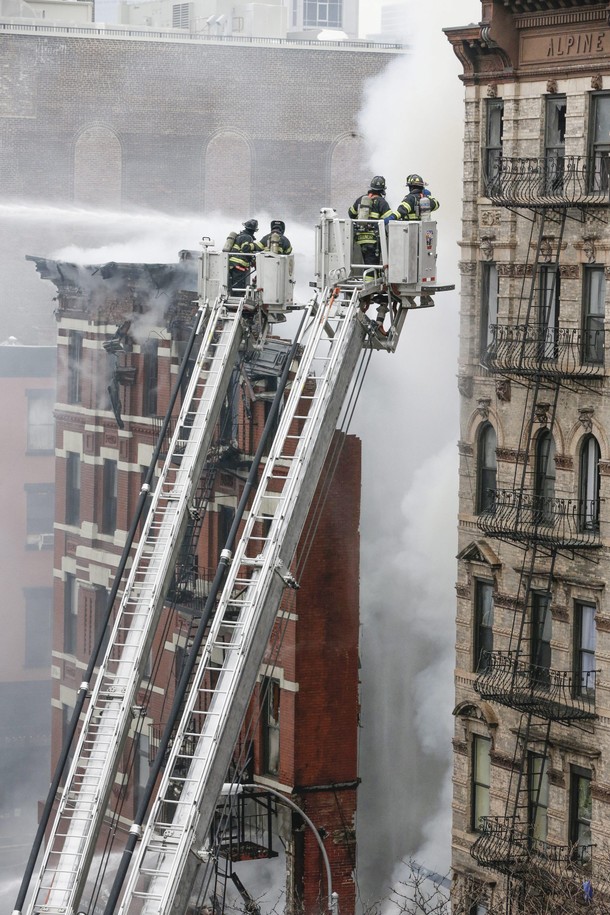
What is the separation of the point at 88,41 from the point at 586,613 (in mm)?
41107

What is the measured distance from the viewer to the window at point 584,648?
90.9 ft

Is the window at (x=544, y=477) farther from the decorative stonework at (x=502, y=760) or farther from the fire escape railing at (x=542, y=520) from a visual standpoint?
the decorative stonework at (x=502, y=760)

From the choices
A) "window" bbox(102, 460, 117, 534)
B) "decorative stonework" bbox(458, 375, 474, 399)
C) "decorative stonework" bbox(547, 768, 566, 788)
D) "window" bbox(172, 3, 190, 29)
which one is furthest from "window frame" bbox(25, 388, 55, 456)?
"decorative stonework" bbox(547, 768, 566, 788)

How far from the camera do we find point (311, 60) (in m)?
66.0

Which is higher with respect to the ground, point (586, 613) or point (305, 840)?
point (586, 613)

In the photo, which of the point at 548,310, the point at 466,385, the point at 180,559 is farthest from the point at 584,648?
the point at 180,559

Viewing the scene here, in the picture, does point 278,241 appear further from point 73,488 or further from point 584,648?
point 73,488

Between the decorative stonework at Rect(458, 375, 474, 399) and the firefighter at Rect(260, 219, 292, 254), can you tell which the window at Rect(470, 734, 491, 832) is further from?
the firefighter at Rect(260, 219, 292, 254)

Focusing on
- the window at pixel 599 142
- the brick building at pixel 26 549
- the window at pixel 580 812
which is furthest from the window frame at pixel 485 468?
the brick building at pixel 26 549

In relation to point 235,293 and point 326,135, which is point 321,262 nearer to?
point 235,293

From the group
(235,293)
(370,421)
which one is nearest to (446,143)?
(370,421)

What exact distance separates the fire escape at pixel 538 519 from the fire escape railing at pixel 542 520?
20 millimetres

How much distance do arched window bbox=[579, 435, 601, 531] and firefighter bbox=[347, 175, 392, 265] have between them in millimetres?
4367

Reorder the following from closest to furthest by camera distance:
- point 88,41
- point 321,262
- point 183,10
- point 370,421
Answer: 1. point 321,262
2. point 370,421
3. point 88,41
4. point 183,10
